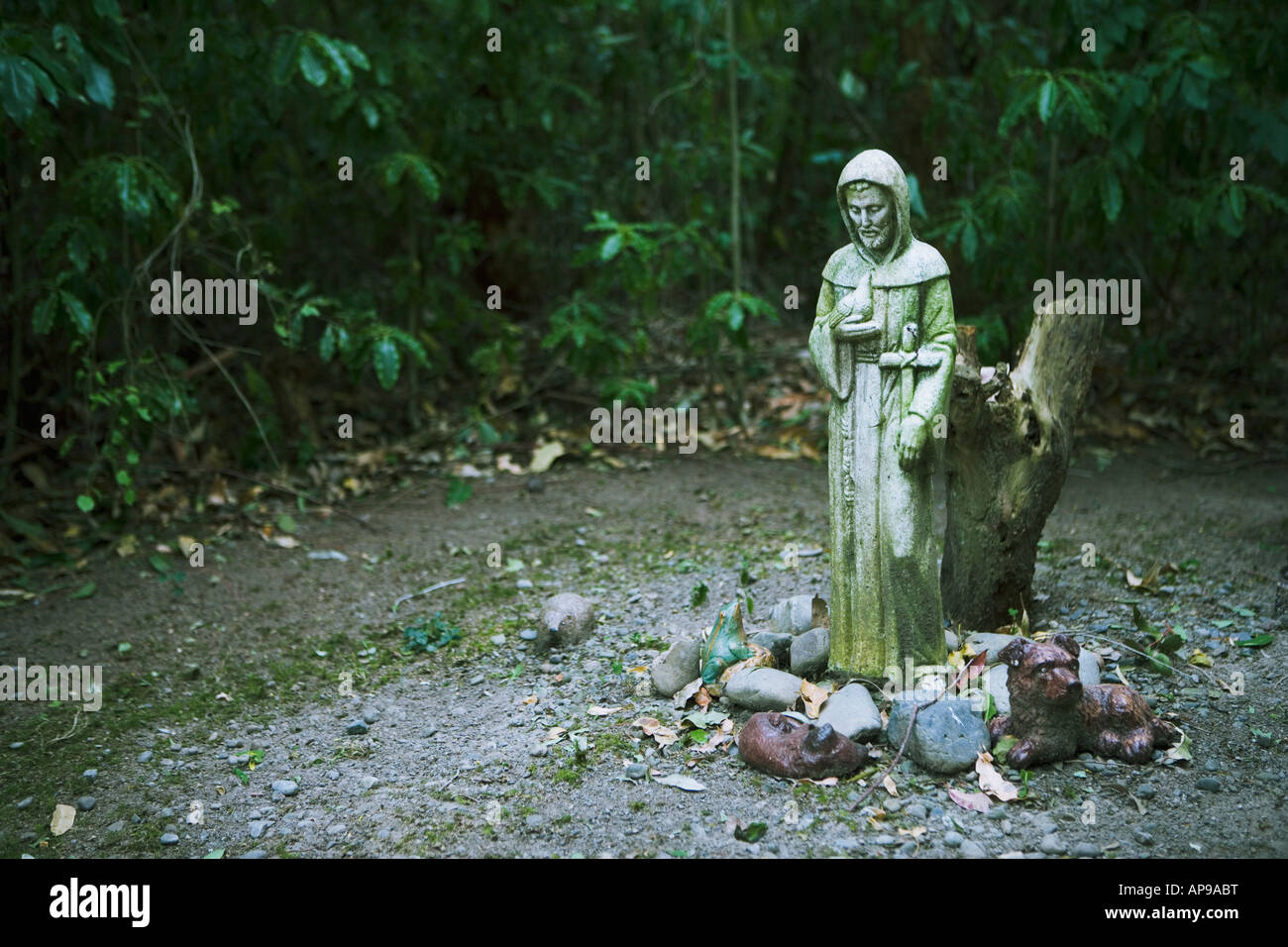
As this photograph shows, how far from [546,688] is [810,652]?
1.14 metres

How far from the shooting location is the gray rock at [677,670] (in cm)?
474

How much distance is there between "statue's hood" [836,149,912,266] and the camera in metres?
4.13

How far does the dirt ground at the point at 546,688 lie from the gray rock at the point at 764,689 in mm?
88

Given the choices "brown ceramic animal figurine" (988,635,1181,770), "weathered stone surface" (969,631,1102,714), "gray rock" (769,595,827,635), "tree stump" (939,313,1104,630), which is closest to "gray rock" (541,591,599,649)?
"gray rock" (769,595,827,635)

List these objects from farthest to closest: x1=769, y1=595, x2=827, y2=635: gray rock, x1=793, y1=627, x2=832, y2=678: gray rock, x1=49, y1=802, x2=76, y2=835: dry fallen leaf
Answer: x1=769, y1=595, x2=827, y2=635: gray rock → x1=793, y1=627, x2=832, y2=678: gray rock → x1=49, y1=802, x2=76, y2=835: dry fallen leaf

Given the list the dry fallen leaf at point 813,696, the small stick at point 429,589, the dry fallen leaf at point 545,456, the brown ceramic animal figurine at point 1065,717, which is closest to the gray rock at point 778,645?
the dry fallen leaf at point 813,696

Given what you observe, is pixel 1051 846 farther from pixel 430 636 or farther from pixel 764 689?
pixel 430 636

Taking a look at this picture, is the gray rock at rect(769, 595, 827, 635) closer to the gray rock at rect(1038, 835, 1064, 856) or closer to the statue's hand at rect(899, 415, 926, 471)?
the statue's hand at rect(899, 415, 926, 471)

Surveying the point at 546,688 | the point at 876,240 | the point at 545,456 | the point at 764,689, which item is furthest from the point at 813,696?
the point at 545,456

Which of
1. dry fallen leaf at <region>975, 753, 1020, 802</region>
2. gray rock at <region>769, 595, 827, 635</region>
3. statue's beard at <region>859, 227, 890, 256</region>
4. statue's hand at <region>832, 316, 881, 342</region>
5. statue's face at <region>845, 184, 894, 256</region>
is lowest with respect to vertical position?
dry fallen leaf at <region>975, 753, 1020, 802</region>

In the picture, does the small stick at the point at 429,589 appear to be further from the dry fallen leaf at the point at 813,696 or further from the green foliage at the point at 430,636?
the dry fallen leaf at the point at 813,696

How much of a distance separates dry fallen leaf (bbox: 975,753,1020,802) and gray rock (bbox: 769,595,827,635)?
1.09 meters

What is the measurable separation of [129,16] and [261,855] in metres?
5.26

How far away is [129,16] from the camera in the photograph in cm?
686
